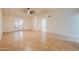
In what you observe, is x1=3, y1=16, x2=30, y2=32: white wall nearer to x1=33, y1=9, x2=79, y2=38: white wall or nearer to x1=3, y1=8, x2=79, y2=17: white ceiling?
x1=3, y1=8, x2=79, y2=17: white ceiling

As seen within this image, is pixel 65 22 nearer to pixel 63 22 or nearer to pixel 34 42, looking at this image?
pixel 63 22

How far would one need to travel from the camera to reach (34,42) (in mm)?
2074

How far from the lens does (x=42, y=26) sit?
2.09m

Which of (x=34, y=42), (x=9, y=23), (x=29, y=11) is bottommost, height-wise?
(x=34, y=42)

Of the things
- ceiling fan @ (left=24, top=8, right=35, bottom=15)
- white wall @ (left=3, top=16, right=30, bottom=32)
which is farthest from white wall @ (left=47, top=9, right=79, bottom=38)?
white wall @ (left=3, top=16, right=30, bottom=32)

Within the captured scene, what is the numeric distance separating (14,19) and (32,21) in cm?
26

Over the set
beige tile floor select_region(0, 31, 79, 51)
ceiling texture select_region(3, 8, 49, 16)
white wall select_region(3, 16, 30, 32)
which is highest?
ceiling texture select_region(3, 8, 49, 16)

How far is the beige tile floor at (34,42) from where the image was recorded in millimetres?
2059

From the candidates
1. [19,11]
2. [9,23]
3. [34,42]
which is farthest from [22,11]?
[34,42]

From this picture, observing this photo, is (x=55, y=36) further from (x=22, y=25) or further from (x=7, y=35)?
(x=7, y=35)

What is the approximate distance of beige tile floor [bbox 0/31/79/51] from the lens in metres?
2.06

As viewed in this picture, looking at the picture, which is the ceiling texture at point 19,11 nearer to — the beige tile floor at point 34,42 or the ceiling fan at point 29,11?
the ceiling fan at point 29,11

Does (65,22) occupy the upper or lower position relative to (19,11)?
lower
